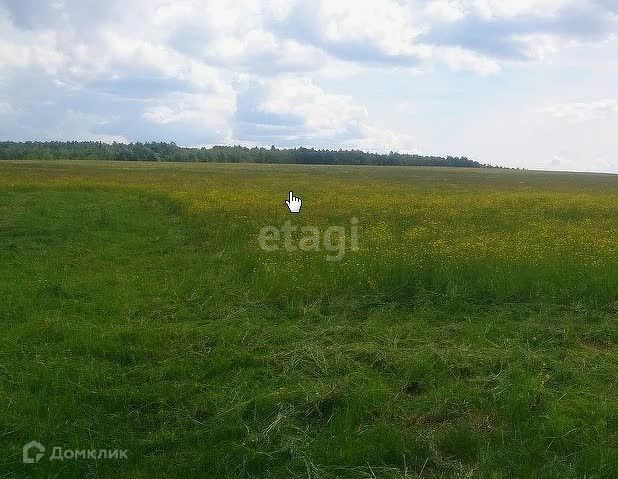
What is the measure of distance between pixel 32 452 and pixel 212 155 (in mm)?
157814

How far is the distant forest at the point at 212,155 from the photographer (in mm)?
134625

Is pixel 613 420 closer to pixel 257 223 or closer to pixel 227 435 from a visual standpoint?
pixel 227 435

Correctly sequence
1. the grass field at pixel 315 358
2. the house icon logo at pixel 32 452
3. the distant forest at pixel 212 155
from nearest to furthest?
the house icon logo at pixel 32 452 → the grass field at pixel 315 358 → the distant forest at pixel 212 155

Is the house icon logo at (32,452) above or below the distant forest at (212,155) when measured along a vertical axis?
below

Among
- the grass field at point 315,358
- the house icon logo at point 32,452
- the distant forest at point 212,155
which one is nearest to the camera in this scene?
the house icon logo at point 32,452

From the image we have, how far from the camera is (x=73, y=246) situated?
46.6 ft

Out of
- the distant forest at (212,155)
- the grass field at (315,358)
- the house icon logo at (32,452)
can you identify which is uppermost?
the distant forest at (212,155)

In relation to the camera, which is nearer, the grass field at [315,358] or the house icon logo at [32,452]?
the house icon logo at [32,452]

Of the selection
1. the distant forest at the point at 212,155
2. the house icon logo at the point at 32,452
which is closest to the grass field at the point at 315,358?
the house icon logo at the point at 32,452

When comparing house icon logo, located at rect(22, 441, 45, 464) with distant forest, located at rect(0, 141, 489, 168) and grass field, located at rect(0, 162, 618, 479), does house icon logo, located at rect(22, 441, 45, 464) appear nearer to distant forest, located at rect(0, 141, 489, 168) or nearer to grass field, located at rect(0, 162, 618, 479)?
grass field, located at rect(0, 162, 618, 479)

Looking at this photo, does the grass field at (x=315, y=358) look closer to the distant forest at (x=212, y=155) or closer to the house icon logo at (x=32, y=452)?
the house icon logo at (x=32, y=452)

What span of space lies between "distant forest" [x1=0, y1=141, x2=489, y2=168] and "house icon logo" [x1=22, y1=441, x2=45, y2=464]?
134 meters

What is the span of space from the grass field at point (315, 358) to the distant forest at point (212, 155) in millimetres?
128509

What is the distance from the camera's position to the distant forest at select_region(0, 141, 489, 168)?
13462cm
